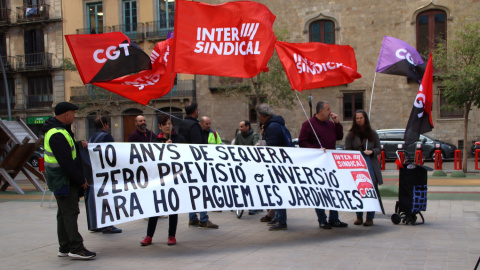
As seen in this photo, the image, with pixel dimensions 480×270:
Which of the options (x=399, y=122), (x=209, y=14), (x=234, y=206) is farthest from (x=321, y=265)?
(x=399, y=122)

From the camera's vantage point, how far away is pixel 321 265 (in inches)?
216

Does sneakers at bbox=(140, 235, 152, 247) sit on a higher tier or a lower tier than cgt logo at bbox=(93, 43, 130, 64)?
lower

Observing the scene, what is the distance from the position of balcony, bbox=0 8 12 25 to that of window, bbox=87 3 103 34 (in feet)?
22.0

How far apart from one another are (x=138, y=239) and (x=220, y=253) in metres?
1.62

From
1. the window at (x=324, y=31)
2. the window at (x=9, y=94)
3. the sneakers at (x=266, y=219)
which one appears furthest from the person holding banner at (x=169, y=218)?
the window at (x=9, y=94)

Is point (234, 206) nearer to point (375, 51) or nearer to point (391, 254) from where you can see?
point (391, 254)

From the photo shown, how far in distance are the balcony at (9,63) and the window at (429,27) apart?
28.7 m

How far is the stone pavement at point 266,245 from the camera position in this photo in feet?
18.6

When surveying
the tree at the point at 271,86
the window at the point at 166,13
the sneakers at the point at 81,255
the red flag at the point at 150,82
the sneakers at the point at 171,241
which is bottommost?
the sneakers at the point at 171,241

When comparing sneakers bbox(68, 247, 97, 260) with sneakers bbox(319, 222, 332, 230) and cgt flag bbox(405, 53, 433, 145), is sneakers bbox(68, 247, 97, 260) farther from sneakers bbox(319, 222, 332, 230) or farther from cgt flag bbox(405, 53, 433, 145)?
cgt flag bbox(405, 53, 433, 145)

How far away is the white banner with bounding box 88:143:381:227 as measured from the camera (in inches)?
245

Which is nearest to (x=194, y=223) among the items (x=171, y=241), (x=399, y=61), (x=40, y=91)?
(x=171, y=241)

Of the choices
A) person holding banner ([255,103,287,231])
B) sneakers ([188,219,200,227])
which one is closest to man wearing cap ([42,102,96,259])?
sneakers ([188,219,200,227])

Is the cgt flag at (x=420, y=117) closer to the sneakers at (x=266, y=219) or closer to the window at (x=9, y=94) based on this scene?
the sneakers at (x=266, y=219)
